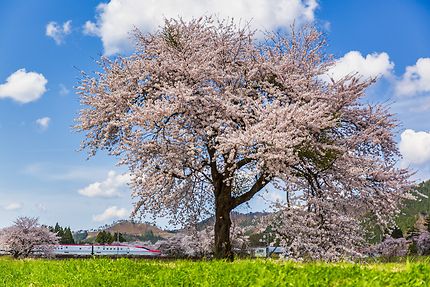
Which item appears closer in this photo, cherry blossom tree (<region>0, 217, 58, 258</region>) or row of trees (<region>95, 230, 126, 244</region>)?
cherry blossom tree (<region>0, 217, 58, 258</region>)

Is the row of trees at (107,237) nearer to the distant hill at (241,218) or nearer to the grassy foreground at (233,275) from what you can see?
the distant hill at (241,218)

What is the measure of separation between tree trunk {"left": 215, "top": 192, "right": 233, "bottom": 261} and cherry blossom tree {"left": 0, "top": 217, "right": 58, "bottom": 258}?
22428 millimetres

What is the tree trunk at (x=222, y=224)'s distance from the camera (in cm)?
2033

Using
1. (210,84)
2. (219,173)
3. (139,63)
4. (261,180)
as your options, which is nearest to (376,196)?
(261,180)

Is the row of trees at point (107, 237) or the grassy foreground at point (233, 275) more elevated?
the row of trees at point (107, 237)

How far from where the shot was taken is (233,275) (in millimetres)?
8625

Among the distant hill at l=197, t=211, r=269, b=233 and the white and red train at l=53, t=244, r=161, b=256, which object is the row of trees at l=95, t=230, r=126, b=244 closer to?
the white and red train at l=53, t=244, r=161, b=256

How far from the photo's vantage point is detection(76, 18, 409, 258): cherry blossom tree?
17.9 m

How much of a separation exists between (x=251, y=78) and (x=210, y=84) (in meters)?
1.86

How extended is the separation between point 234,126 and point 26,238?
25.7 m

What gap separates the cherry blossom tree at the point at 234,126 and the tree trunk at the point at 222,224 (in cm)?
4

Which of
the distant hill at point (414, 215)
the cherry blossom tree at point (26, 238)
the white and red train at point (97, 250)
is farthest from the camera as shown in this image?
the distant hill at point (414, 215)

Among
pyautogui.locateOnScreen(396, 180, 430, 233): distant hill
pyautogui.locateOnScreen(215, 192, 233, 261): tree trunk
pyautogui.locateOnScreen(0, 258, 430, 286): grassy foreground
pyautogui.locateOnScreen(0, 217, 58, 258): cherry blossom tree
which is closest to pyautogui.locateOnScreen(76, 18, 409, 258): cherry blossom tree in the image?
pyautogui.locateOnScreen(215, 192, 233, 261): tree trunk

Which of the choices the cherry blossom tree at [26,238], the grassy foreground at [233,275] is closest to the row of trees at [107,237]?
the cherry blossom tree at [26,238]
